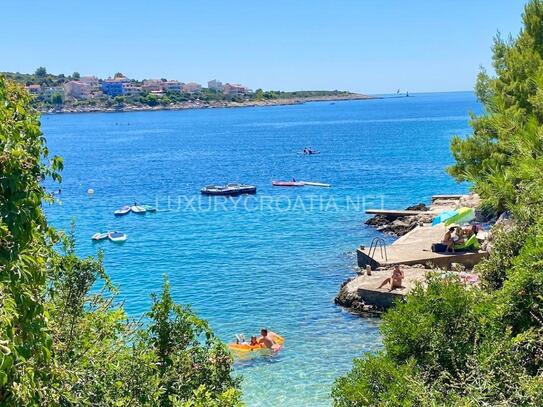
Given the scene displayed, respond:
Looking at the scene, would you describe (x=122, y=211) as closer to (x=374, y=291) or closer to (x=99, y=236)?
(x=99, y=236)

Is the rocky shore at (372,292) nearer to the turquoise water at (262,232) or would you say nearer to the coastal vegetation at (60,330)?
the turquoise water at (262,232)

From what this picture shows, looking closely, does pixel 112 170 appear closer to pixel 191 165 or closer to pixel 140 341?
pixel 191 165

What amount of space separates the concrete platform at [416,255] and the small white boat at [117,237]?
56.0 feet

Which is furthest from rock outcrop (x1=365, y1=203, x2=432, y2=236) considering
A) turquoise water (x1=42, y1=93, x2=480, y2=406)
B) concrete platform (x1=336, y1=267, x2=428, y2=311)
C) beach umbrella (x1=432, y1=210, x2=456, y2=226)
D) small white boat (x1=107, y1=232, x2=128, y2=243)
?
small white boat (x1=107, y1=232, x2=128, y2=243)

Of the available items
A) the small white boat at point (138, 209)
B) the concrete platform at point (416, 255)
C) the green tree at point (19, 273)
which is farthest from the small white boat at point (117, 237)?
the green tree at point (19, 273)

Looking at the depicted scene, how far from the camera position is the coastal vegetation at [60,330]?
4.70 meters

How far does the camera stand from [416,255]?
2786 centimetres

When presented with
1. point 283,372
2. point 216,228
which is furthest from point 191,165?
point 283,372

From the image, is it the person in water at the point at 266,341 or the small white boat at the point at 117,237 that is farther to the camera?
the small white boat at the point at 117,237

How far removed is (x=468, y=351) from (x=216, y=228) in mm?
34321

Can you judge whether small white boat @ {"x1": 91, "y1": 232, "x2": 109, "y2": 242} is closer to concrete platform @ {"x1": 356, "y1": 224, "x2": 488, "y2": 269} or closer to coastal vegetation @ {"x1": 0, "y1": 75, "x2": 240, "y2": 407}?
concrete platform @ {"x1": 356, "y1": 224, "x2": 488, "y2": 269}

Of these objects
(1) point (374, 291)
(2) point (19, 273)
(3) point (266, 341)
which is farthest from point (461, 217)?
(2) point (19, 273)

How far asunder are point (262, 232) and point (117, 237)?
31.9 feet

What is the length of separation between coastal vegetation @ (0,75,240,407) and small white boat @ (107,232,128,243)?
98.7 ft
